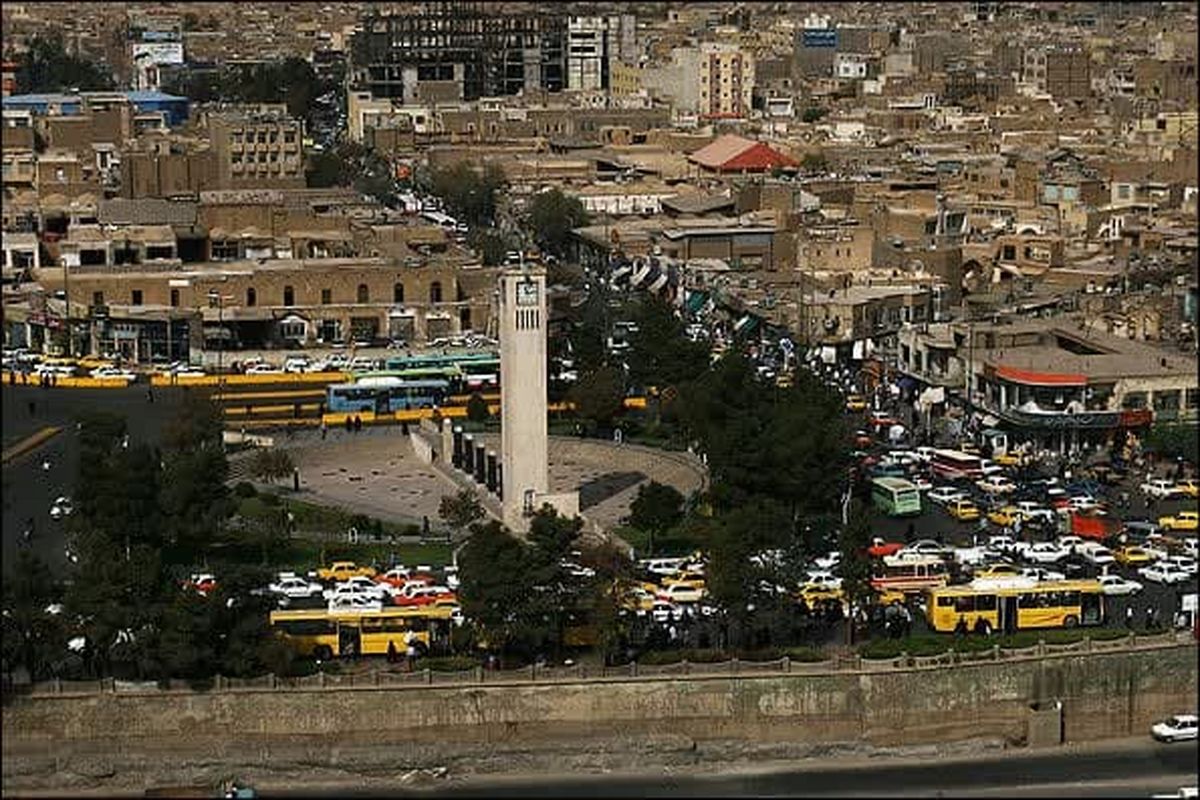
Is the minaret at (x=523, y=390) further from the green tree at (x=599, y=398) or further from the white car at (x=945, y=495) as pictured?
the green tree at (x=599, y=398)

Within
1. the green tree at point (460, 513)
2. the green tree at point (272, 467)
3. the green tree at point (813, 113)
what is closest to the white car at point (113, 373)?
the green tree at point (272, 467)

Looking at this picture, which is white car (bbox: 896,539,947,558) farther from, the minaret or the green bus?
the minaret

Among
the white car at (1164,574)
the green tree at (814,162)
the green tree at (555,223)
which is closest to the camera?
the white car at (1164,574)

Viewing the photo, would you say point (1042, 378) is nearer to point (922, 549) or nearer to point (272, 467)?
point (922, 549)

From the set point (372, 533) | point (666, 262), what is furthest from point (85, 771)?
point (666, 262)

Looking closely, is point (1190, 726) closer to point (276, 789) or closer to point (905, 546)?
point (905, 546)
